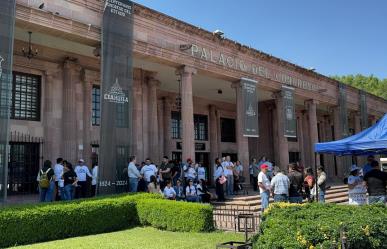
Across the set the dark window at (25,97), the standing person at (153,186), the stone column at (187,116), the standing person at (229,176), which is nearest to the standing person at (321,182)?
the standing person at (229,176)

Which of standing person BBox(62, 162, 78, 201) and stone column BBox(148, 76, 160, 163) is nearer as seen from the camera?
standing person BBox(62, 162, 78, 201)

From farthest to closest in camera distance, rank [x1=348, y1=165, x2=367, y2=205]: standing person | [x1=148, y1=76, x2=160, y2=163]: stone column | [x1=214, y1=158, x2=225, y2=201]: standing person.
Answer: [x1=148, y1=76, x2=160, y2=163]: stone column → [x1=214, y1=158, x2=225, y2=201]: standing person → [x1=348, y1=165, x2=367, y2=205]: standing person

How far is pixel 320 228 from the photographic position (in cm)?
625

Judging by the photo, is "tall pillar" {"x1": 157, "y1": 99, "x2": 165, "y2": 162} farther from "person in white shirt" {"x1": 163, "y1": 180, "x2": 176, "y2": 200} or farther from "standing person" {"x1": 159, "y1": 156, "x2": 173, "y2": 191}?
"person in white shirt" {"x1": 163, "y1": 180, "x2": 176, "y2": 200}

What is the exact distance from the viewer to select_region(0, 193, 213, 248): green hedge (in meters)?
10.5

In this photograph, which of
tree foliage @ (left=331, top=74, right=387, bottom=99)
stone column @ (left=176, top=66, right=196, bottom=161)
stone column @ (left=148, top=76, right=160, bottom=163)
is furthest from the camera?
tree foliage @ (left=331, top=74, right=387, bottom=99)

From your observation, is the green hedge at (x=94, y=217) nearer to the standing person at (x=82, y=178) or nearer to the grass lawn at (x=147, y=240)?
the grass lawn at (x=147, y=240)

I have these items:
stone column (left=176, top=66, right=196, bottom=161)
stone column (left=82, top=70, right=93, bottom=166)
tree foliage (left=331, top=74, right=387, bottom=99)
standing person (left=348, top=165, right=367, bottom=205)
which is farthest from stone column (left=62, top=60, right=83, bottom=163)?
tree foliage (left=331, top=74, right=387, bottom=99)

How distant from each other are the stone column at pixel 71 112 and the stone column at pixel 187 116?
4.70 m

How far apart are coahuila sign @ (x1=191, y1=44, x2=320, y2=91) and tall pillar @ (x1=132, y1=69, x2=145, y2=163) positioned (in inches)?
140

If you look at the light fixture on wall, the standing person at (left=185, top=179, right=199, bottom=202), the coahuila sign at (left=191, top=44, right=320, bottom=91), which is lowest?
the standing person at (left=185, top=179, right=199, bottom=202)

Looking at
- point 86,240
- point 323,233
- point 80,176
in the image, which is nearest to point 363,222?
point 323,233

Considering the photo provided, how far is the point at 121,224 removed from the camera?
42.2 feet

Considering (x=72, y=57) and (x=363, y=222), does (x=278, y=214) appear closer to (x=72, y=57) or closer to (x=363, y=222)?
(x=363, y=222)
